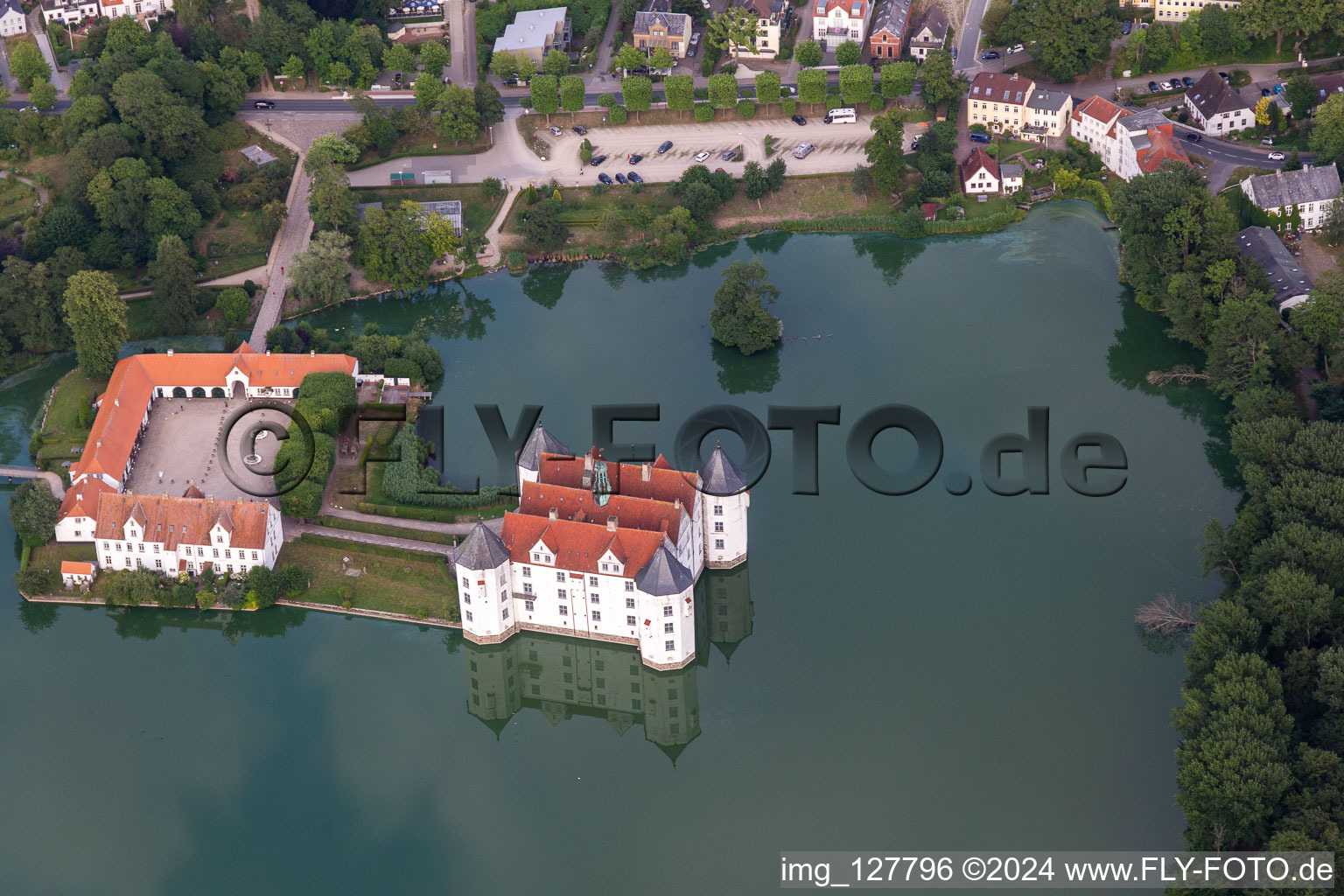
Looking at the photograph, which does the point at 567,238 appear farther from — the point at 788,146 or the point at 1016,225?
the point at 1016,225

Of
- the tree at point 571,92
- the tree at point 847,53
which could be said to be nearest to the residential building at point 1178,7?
the tree at point 847,53

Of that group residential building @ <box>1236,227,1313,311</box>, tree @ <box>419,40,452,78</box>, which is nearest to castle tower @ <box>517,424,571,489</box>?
residential building @ <box>1236,227,1313,311</box>

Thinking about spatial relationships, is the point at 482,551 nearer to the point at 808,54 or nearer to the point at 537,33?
the point at 808,54

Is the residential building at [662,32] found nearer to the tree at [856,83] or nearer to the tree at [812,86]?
the tree at [812,86]

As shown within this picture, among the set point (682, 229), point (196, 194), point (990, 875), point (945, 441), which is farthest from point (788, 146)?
point (990, 875)

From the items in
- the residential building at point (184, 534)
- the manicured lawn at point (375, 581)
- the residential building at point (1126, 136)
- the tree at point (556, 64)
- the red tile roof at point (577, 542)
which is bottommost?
the manicured lawn at point (375, 581)

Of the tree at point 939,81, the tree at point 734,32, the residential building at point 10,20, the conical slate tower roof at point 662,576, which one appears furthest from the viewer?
the residential building at point 10,20
